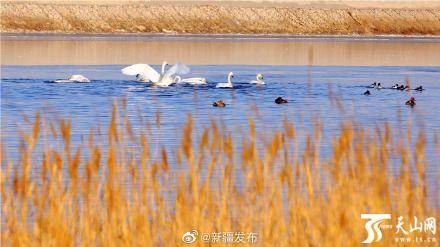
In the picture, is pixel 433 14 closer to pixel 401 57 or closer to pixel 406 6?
pixel 406 6

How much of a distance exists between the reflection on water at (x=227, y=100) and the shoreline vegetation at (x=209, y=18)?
69.1 metres

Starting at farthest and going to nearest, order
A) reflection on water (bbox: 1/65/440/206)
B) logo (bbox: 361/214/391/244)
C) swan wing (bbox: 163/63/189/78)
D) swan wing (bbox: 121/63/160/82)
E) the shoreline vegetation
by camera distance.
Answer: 1. the shoreline vegetation
2. swan wing (bbox: 121/63/160/82)
3. swan wing (bbox: 163/63/189/78)
4. reflection on water (bbox: 1/65/440/206)
5. logo (bbox: 361/214/391/244)

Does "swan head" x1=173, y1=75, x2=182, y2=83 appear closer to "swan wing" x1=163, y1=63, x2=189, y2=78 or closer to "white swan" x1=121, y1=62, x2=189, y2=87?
"white swan" x1=121, y1=62, x2=189, y2=87

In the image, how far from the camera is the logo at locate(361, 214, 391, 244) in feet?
30.0

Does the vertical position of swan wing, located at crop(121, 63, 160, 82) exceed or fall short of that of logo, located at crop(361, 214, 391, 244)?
it exceeds it

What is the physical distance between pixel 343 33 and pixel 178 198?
361ft

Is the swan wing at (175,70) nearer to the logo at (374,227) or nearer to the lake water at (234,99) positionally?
the lake water at (234,99)

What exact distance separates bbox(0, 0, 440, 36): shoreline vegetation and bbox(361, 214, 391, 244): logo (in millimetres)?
97309

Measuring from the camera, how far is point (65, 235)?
27.8 ft

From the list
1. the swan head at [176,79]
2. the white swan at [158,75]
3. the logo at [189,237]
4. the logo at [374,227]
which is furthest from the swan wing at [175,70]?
the logo at [189,237]

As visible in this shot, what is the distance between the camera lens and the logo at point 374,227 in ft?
30.0

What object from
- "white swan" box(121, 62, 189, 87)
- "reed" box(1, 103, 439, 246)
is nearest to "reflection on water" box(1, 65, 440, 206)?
"white swan" box(121, 62, 189, 87)

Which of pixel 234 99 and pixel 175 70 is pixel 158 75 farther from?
pixel 234 99

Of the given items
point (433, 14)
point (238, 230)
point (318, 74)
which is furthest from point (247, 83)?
point (433, 14)
